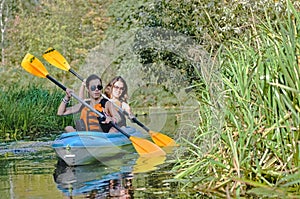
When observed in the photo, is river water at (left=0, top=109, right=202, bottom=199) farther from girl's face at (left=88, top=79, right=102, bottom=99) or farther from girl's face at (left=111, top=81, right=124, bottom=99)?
girl's face at (left=111, top=81, right=124, bottom=99)

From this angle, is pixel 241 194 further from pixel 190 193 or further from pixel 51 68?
Answer: pixel 51 68

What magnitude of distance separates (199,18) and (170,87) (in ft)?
8.61

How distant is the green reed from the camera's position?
11.1 metres

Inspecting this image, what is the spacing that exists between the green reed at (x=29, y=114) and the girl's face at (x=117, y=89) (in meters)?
1.74

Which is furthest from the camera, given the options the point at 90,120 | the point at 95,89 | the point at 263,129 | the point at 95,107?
the point at 95,89

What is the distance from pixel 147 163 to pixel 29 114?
5059mm

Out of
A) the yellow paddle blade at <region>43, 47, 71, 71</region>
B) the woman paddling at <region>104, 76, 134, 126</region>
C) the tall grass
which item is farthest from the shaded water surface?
→ the woman paddling at <region>104, 76, 134, 126</region>

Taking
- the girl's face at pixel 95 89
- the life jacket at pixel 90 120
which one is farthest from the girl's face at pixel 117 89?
the life jacket at pixel 90 120

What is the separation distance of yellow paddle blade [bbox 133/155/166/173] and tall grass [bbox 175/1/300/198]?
1.60m

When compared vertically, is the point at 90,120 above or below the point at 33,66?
below

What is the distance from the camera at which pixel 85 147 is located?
728 centimetres

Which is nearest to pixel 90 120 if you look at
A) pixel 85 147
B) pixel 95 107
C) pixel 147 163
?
pixel 95 107

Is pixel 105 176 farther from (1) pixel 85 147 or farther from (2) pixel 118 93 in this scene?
(2) pixel 118 93

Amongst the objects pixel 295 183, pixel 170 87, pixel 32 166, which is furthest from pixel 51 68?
pixel 295 183
